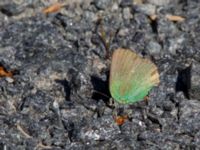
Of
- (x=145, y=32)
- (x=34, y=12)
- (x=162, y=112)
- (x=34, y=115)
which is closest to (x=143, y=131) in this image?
(x=162, y=112)

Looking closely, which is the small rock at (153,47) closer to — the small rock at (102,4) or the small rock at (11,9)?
the small rock at (102,4)

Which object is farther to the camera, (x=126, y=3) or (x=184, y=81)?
(x=126, y=3)

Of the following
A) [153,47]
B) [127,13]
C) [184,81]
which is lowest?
[184,81]

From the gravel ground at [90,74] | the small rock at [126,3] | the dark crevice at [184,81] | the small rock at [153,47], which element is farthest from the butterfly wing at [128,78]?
the small rock at [126,3]

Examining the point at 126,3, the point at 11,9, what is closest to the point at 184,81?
the point at 126,3

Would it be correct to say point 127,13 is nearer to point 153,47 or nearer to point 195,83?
point 153,47

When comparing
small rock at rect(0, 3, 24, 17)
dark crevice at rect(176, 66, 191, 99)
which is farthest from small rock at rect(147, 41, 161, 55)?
small rock at rect(0, 3, 24, 17)

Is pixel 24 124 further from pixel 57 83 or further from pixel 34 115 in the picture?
pixel 57 83
